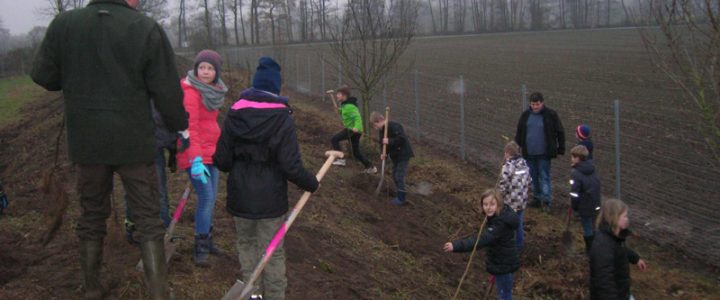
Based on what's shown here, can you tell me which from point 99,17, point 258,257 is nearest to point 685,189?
point 258,257

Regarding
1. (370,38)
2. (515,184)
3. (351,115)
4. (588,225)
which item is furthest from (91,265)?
(370,38)

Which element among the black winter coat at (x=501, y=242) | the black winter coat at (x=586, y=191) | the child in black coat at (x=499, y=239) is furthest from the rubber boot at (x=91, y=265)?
the black winter coat at (x=586, y=191)

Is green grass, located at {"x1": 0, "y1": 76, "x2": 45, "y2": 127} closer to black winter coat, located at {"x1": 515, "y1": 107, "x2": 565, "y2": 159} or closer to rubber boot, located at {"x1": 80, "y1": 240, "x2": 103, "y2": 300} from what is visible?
black winter coat, located at {"x1": 515, "y1": 107, "x2": 565, "y2": 159}

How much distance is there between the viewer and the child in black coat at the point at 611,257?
4.28m

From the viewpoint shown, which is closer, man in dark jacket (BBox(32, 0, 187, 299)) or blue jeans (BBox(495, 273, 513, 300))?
man in dark jacket (BBox(32, 0, 187, 299))

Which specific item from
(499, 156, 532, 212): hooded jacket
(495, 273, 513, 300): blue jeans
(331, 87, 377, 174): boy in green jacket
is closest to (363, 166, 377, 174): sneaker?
(331, 87, 377, 174): boy in green jacket

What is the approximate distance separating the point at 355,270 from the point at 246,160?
2121mm

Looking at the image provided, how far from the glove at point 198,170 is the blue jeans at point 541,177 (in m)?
5.91

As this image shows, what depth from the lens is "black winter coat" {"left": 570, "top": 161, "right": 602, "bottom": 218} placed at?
6.77 meters

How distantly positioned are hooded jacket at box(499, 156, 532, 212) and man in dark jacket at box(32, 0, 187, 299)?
4.34m

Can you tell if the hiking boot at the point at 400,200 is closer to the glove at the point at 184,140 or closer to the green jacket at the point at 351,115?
the green jacket at the point at 351,115

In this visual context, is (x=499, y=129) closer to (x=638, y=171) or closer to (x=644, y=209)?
(x=638, y=171)

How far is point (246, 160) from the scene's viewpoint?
3.83m

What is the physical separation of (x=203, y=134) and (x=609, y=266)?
3039 mm
